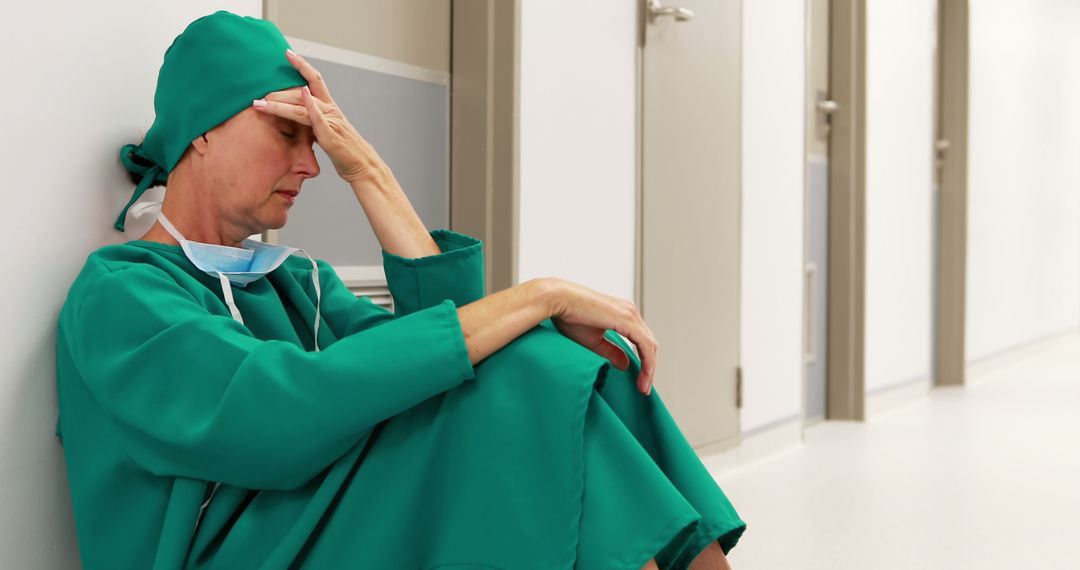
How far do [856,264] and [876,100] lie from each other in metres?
0.72

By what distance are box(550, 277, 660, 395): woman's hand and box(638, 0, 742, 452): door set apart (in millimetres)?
1453

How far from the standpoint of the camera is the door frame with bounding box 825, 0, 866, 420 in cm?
426

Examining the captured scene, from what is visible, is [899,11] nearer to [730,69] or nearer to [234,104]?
[730,69]

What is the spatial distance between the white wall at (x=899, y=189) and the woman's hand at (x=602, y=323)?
3223 millimetres

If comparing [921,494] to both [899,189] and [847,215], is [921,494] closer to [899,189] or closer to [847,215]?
[847,215]

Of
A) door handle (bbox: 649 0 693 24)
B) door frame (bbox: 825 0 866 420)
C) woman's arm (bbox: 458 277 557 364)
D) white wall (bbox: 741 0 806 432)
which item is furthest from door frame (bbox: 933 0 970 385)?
woman's arm (bbox: 458 277 557 364)

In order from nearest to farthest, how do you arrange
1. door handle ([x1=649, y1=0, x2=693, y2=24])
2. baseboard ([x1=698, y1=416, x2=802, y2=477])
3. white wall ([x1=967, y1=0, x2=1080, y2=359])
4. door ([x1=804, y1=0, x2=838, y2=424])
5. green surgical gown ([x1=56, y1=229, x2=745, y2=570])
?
green surgical gown ([x1=56, y1=229, x2=745, y2=570]), door handle ([x1=649, y1=0, x2=693, y2=24]), baseboard ([x1=698, y1=416, x2=802, y2=477]), door ([x1=804, y1=0, x2=838, y2=424]), white wall ([x1=967, y1=0, x2=1080, y2=359])

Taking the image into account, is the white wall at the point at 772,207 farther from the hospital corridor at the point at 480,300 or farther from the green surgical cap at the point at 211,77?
the green surgical cap at the point at 211,77

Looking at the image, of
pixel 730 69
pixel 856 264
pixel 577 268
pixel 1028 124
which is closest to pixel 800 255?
pixel 856 264

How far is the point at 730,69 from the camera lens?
325 cm

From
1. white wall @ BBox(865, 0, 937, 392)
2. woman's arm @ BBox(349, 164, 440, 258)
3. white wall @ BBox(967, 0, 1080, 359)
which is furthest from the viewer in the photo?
white wall @ BBox(967, 0, 1080, 359)

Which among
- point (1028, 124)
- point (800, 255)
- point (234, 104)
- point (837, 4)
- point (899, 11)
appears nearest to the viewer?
point (234, 104)

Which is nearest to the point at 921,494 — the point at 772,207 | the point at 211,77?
the point at 772,207

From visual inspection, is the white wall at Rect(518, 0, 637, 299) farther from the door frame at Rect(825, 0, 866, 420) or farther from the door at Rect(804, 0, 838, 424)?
the door frame at Rect(825, 0, 866, 420)
